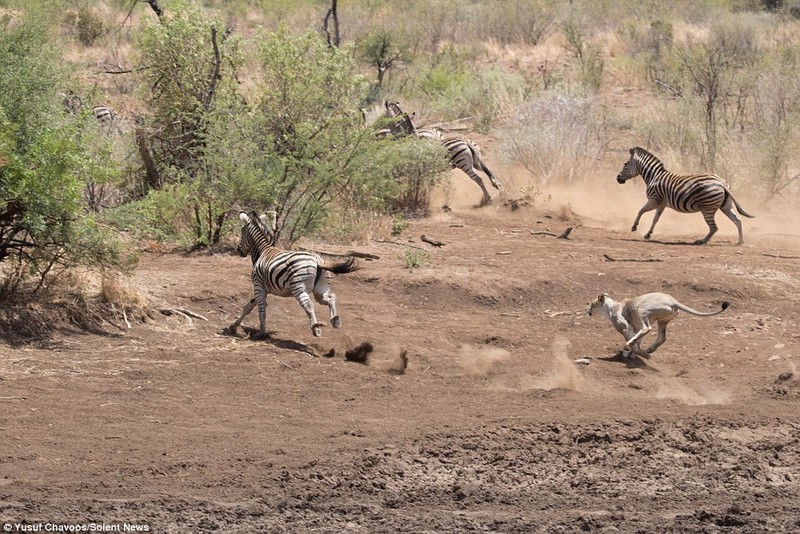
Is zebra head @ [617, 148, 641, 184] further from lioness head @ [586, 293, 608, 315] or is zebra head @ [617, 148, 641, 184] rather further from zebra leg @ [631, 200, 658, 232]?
lioness head @ [586, 293, 608, 315]

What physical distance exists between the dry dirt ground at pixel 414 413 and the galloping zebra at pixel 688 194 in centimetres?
360

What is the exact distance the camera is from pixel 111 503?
7.50m

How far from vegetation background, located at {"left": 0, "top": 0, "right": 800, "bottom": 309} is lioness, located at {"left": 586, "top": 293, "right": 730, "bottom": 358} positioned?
173 inches

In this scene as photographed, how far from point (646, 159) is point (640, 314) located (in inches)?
348

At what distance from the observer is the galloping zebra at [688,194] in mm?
18406

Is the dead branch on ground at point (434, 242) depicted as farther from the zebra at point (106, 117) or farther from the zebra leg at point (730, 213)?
the zebra at point (106, 117)

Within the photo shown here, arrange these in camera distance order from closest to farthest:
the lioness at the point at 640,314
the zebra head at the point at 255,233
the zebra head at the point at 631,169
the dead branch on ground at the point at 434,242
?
the lioness at the point at 640,314
the zebra head at the point at 255,233
the dead branch on ground at the point at 434,242
the zebra head at the point at 631,169

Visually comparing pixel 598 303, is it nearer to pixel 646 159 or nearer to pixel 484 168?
pixel 646 159

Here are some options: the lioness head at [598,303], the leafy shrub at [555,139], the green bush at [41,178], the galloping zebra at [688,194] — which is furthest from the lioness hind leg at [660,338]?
the leafy shrub at [555,139]

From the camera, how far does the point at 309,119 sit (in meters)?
15.7

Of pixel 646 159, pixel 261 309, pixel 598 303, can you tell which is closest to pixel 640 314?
pixel 598 303

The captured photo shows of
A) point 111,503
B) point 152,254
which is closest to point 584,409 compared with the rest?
point 111,503

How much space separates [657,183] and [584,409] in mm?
10053

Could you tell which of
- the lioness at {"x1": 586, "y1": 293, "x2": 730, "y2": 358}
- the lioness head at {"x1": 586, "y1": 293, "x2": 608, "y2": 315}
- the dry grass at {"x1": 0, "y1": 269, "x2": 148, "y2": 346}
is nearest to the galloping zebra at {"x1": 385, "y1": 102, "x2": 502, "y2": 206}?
the lioness head at {"x1": 586, "y1": 293, "x2": 608, "y2": 315}
